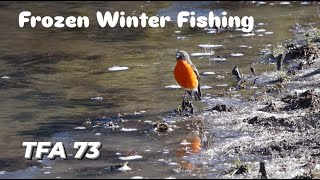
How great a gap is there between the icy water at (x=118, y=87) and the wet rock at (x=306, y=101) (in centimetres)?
61

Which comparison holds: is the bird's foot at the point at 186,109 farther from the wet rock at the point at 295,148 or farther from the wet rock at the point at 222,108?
the wet rock at the point at 295,148

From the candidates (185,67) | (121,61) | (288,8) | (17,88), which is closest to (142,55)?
(121,61)

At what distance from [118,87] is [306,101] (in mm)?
2965

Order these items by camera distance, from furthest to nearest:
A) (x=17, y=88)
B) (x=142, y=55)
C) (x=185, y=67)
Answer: (x=142, y=55) → (x=17, y=88) → (x=185, y=67)

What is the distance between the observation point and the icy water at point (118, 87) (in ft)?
24.4

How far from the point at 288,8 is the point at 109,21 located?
13.1ft

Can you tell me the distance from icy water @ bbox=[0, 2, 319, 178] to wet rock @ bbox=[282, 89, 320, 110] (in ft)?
2.01

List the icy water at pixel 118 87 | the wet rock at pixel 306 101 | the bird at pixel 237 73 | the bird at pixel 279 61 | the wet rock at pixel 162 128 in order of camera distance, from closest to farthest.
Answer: the icy water at pixel 118 87 → the wet rock at pixel 162 128 → the wet rock at pixel 306 101 → the bird at pixel 237 73 → the bird at pixel 279 61

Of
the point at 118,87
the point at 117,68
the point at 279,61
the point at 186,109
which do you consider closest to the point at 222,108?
the point at 186,109

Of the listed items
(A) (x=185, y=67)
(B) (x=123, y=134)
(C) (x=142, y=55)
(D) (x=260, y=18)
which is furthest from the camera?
(D) (x=260, y=18)

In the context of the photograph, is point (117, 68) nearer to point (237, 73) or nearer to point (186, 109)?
point (237, 73)

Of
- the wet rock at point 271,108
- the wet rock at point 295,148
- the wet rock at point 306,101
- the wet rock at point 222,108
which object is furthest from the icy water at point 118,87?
the wet rock at point 306,101

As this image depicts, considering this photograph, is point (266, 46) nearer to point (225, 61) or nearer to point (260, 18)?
point (225, 61)

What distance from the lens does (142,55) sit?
13.0 meters
